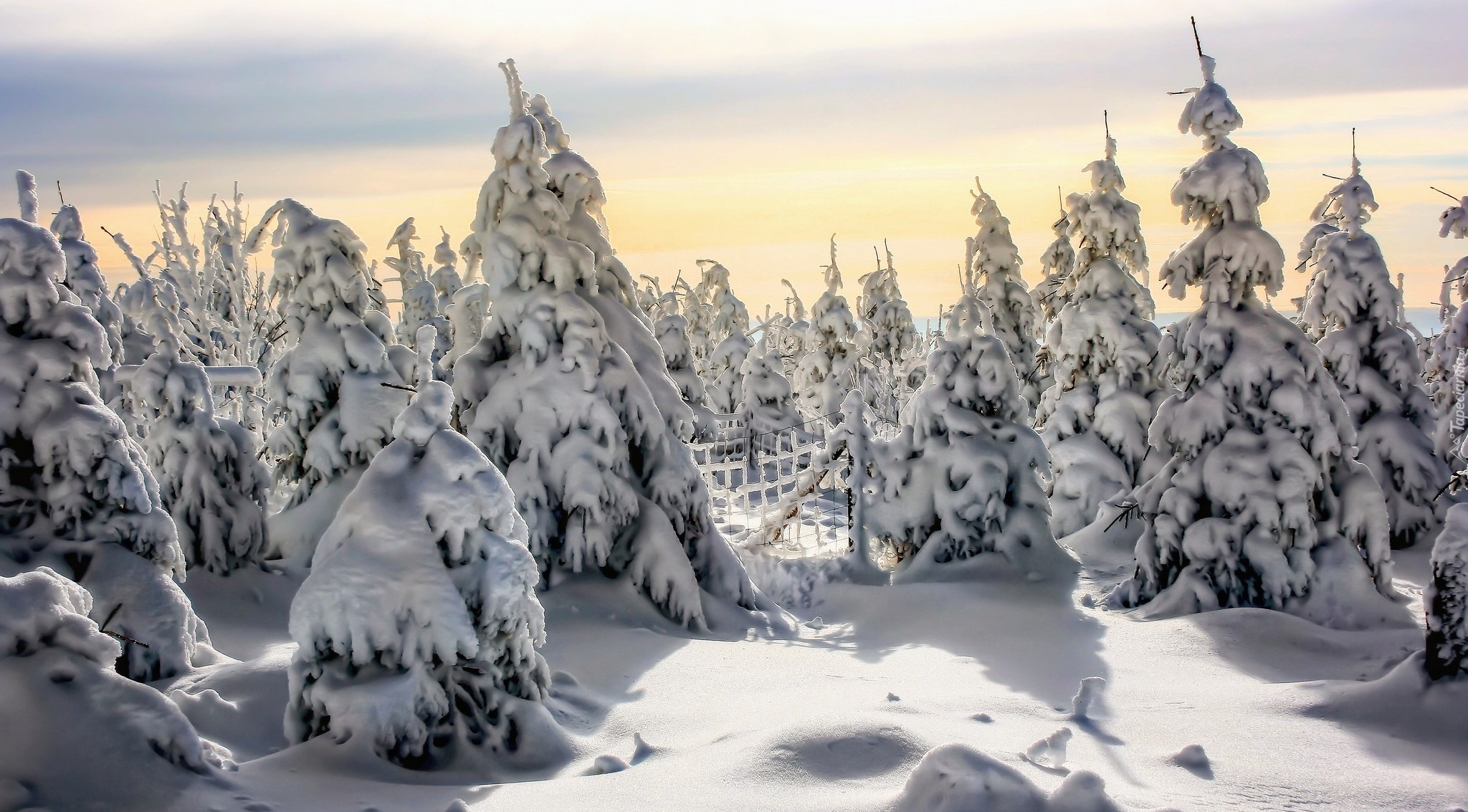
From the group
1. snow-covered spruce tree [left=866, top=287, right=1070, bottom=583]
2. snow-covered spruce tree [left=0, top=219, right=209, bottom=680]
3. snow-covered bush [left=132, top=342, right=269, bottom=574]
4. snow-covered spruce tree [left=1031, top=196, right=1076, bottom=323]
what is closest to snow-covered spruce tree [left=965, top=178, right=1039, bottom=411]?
snow-covered spruce tree [left=1031, top=196, right=1076, bottom=323]

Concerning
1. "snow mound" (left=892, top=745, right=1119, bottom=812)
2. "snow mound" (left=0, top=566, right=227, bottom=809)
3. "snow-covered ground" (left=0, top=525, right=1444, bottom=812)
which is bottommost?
"snow-covered ground" (left=0, top=525, right=1444, bottom=812)

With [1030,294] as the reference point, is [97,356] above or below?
below

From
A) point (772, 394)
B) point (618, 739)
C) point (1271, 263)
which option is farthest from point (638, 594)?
point (772, 394)

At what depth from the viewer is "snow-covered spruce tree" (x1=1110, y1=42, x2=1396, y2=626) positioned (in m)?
13.2

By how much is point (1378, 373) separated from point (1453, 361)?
3336 millimetres

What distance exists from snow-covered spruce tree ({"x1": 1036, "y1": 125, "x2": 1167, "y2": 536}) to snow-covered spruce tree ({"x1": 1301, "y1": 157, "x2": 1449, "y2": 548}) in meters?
3.05

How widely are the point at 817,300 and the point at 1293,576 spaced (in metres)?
24.2

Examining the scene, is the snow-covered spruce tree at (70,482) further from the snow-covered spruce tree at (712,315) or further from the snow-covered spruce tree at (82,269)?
the snow-covered spruce tree at (712,315)

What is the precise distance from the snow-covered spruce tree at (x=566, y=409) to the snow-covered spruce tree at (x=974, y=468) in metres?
4.00

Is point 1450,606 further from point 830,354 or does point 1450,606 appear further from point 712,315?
point 712,315

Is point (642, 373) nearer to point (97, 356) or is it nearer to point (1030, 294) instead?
point (97, 356)

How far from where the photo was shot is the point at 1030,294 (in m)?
28.1

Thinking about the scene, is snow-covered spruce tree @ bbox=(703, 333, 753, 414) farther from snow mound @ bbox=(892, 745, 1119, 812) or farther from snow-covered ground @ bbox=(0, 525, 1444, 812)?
snow mound @ bbox=(892, 745, 1119, 812)

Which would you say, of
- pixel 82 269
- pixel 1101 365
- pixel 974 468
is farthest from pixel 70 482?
pixel 1101 365
